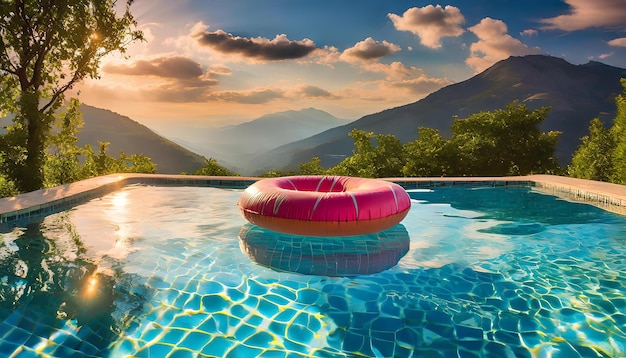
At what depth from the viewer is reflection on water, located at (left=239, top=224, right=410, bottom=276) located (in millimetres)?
3973

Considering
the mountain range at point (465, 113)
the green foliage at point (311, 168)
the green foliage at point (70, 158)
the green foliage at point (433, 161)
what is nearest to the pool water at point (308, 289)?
the green foliage at point (70, 158)

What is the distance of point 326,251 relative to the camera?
4.50 m

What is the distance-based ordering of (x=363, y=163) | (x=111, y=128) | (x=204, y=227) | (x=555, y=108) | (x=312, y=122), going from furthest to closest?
(x=312, y=122)
(x=111, y=128)
(x=555, y=108)
(x=363, y=163)
(x=204, y=227)

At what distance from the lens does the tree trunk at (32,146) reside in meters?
7.88

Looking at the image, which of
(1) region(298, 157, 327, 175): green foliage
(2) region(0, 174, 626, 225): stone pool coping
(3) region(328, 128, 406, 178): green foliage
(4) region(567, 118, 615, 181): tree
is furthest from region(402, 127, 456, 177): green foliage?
(4) region(567, 118, 615, 181): tree

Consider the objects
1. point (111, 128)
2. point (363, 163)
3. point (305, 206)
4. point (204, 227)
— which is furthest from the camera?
point (111, 128)

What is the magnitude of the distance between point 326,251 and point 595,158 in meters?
19.7

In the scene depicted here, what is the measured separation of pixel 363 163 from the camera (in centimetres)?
1350

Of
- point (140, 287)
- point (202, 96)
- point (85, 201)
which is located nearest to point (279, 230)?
point (140, 287)

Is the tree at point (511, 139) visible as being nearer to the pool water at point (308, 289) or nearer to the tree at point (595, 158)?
the tree at point (595, 158)

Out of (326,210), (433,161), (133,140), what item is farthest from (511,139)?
(133,140)

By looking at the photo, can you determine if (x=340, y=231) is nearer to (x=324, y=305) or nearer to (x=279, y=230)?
(x=279, y=230)

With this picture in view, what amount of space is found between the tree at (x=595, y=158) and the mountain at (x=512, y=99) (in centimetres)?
3199

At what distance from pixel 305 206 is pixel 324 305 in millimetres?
1534
